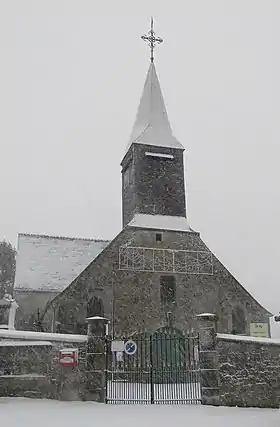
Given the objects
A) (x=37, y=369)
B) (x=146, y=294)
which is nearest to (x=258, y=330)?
(x=146, y=294)

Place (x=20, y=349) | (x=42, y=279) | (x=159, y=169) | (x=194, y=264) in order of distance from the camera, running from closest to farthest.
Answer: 1. (x=20, y=349)
2. (x=194, y=264)
3. (x=159, y=169)
4. (x=42, y=279)

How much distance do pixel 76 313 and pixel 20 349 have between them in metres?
10.6

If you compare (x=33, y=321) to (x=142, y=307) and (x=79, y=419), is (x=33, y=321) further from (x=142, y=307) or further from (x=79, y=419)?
(x=79, y=419)

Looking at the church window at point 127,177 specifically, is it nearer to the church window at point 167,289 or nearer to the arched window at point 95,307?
the church window at point 167,289

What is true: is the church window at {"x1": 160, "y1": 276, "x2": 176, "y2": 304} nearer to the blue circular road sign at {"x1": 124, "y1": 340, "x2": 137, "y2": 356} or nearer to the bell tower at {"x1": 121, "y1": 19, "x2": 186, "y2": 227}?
the bell tower at {"x1": 121, "y1": 19, "x2": 186, "y2": 227}

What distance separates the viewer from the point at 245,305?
2709 cm

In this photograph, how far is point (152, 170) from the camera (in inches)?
1175

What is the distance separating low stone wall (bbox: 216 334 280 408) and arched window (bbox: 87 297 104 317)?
10.7 m

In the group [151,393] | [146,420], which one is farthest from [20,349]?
[146,420]

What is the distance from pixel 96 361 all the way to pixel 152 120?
67.4 ft

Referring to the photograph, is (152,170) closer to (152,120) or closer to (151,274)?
(152,120)

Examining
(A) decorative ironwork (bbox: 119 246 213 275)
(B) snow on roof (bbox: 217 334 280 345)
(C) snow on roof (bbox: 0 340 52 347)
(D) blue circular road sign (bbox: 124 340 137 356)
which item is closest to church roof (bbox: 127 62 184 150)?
(A) decorative ironwork (bbox: 119 246 213 275)

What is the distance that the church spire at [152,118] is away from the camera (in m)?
30.9

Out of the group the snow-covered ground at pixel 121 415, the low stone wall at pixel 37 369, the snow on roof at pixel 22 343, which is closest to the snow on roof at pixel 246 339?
the snow-covered ground at pixel 121 415
